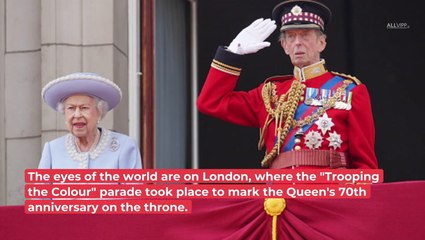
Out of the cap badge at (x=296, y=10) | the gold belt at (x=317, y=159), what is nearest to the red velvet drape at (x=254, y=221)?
the gold belt at (x=317, y=159)

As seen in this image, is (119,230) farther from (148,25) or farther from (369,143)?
(148,25)

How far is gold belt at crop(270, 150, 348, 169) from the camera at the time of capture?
527cm

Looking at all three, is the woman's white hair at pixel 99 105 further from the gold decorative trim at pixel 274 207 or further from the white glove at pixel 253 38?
the gold decorative trim at pixel 274 207

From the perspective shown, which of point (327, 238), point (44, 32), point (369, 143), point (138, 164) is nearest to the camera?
point (327, 238)

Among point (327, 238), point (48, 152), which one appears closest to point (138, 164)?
point (48, 152)

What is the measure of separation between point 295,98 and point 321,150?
308 mm

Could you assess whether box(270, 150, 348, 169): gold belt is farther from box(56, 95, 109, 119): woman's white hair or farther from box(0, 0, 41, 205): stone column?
box(0, 0, 41, 205): stone column

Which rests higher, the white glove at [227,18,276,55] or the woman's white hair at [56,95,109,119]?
the white glove at [227,18,276,55]

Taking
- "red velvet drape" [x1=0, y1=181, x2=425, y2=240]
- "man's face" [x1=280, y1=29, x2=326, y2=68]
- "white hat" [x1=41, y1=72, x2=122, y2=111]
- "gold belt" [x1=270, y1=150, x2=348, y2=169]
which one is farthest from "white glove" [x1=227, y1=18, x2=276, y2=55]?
"red velvet drape" [x1=0, y1=181, x2=425, y2=240]

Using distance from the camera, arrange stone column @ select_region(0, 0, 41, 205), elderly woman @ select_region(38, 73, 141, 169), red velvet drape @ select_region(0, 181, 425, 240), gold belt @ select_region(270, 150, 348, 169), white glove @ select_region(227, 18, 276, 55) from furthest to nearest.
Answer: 1. stone column @ select_region(0, 0, 41, 205)
2. elderly woman @ select_region(38, 73, 141, 169)
3. white glove @ select_region(227, 18, 276, 55)
4. gold belt @ select_region(270, 150, 348, 169)
5. red velvet drape @ select_region(0, 181, 425, 240)

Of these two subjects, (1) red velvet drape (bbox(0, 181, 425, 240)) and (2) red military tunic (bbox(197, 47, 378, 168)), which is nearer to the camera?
(1) red velvet drape (bbox(0, 181, 425, 240))

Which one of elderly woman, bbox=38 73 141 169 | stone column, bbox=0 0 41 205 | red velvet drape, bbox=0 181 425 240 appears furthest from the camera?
stone column, bbox=0 0 41 205

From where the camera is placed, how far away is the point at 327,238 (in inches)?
184

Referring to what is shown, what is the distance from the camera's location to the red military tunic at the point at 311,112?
532 centimetres
